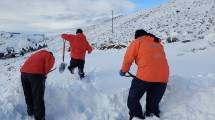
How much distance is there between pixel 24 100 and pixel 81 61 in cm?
457

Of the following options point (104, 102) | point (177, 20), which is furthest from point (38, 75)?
point (177, 20)

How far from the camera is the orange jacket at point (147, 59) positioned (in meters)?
8.04

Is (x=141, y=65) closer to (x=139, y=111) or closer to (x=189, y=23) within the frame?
(x=139, y=111)

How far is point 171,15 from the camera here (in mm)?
57406

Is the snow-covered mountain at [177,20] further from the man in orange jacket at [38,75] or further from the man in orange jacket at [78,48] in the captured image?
the man in orange jacket at [38,75]

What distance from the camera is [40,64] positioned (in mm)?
8609

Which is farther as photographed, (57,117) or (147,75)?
(57,117)

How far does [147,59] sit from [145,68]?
0.54 ft

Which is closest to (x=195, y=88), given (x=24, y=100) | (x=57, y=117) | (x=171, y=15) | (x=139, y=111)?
(x=139, y=111)

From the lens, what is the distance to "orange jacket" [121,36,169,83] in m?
8.04

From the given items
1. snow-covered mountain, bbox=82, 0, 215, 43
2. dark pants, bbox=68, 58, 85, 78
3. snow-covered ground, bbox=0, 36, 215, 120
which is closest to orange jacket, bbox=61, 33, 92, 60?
dark pants, bbox=68, 58, 85, 78

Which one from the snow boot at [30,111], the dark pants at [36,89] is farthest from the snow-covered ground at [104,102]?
the dark pants at [36,89]

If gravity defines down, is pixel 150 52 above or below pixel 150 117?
above

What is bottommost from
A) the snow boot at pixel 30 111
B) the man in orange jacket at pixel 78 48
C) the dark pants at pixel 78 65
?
the snow boot at pixel 30 111
